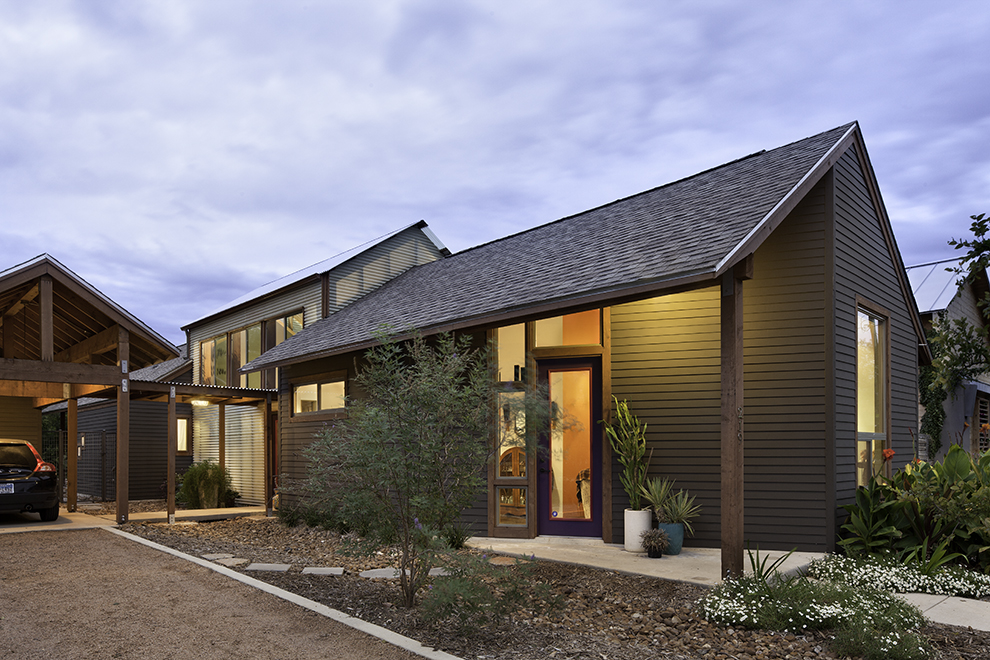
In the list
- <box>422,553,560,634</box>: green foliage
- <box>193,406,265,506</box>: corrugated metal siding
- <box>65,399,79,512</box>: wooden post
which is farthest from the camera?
<box>193,406,265,506</box>: corrugated metal siding

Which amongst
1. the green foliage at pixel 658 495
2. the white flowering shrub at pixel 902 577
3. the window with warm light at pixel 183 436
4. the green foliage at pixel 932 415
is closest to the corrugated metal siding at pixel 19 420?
the window with warm light at pixel 183 436

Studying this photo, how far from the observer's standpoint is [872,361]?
367 inches

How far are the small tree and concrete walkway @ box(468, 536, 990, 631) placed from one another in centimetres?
→ 117

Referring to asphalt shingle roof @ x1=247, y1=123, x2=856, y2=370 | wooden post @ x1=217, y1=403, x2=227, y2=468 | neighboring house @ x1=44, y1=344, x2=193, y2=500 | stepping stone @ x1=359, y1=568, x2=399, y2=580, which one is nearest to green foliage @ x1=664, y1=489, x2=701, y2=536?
asphalt shingle roof @ x1=247, y1=123, x2=856, y2=370

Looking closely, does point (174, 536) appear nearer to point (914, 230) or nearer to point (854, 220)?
point (854, 220)

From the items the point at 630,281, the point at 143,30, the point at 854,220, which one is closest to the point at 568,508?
the point at 630,281

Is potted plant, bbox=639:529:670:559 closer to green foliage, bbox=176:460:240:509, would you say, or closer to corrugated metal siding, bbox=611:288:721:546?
corrugated metal siding, bbox=611:288:721:546

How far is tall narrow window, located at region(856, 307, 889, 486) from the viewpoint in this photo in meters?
8.81

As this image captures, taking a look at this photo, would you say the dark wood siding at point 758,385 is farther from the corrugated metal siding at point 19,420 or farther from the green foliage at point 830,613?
the corrugated metal siding at point 19,420

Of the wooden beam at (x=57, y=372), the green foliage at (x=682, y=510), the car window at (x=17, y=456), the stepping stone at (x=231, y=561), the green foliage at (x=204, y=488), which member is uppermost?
the wooden beam at (x=57, y=372)

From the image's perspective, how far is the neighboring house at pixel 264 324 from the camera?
52.1 ft

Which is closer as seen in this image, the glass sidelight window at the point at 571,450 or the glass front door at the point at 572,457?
the glass front door at the point at 572,457

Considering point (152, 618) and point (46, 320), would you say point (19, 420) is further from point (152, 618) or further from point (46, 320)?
point (152, 618)

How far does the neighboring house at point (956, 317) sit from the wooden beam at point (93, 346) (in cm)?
1651
